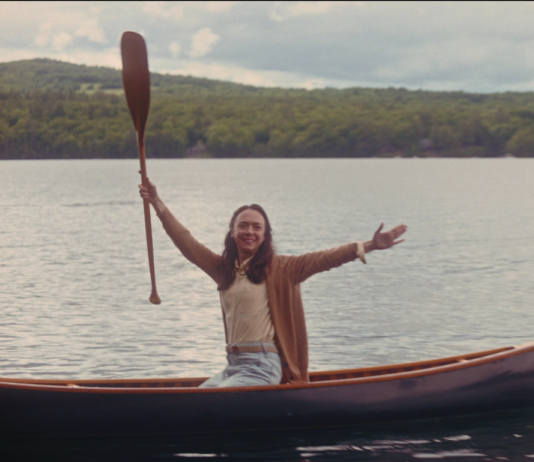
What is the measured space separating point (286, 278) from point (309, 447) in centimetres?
139

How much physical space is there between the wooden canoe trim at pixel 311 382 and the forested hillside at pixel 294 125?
76.2 m

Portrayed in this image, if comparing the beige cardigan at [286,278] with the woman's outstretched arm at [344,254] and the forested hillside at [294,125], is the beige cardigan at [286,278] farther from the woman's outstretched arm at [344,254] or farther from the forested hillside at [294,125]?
the forested hillside at [294,125]

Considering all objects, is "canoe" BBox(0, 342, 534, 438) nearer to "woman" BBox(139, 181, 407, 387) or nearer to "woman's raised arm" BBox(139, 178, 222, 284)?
"woman" BBox(139, 181, 407, 387)

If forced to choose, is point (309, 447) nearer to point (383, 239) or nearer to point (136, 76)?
point (383, 239)

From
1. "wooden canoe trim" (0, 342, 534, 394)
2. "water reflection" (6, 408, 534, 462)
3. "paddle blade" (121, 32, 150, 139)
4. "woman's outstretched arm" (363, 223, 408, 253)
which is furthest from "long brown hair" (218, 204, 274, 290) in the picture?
"paddle blade" (121, 32, 150, 139)

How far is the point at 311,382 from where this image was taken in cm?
604

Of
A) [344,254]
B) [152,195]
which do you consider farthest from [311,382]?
[152,195]

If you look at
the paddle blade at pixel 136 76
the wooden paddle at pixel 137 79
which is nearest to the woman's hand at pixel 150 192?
the wooden paddle at pixel 137 79

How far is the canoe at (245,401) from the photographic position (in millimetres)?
6008

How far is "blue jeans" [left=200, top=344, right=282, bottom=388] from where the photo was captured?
5.69 metres

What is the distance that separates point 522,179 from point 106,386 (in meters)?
66.5

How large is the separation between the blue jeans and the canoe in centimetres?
5

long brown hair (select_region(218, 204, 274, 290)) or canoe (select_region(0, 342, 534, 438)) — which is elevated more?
long brown hair (select_region(218, 204, 274, 290))

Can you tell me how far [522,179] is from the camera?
69.4 metres
